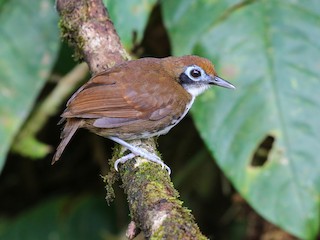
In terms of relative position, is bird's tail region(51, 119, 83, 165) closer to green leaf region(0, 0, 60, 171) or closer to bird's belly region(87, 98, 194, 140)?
bird's belly region(87, 98, 194, 140)

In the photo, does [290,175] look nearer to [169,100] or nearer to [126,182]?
[169,100]

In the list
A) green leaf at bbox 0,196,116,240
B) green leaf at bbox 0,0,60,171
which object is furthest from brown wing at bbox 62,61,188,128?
green leaf at bbox 0,196,116,240

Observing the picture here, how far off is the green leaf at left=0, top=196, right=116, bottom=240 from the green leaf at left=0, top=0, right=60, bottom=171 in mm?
938

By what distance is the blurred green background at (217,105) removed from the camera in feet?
10.9

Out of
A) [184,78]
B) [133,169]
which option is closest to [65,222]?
[184,78]

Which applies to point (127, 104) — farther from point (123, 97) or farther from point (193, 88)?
point (193, 88)

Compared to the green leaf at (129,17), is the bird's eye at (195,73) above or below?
below

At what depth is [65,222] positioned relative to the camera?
4.40 m

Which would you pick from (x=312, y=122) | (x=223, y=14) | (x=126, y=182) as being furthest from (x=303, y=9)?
(x=126, y=182)

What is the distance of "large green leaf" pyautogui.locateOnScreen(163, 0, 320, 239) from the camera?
3273 mm

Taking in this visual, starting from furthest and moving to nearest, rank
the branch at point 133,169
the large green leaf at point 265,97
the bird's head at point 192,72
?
the large green leaf at point 265,97, the bird's head at point 192,72, the branch at point 133,169

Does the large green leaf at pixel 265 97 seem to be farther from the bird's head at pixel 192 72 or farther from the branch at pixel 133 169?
the branch at pixel 133 169

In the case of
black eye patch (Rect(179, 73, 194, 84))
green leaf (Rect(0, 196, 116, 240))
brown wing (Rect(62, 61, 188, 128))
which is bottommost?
green leaf (Rect(0, 196, 116, 240))

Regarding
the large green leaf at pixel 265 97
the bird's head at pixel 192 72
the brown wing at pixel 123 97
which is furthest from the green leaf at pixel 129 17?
the brown wing at pixel 123 97
